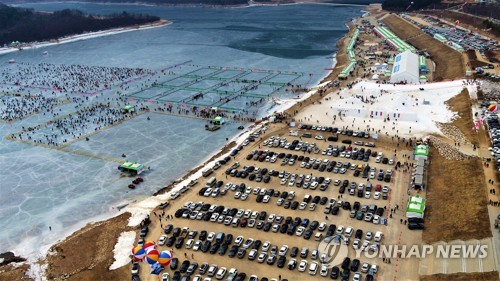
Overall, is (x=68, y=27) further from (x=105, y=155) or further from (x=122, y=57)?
(x=105, y=155)

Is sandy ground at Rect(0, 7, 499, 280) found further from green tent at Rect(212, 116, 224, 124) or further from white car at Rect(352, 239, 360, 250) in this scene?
green tent at Rect(212, 116, 224, 124)

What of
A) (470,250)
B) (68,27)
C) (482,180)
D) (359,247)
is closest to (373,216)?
(359,247)

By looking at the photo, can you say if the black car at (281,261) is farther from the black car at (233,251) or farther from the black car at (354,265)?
the black car at (354,265)

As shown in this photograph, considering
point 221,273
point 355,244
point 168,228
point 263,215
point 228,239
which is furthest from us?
point 263,215

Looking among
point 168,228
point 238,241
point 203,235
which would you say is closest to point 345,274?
point 238,241

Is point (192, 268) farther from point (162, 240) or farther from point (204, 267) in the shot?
point (162, 240)

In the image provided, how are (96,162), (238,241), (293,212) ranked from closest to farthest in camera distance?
(238,241) < (293,212) < (96,162)
